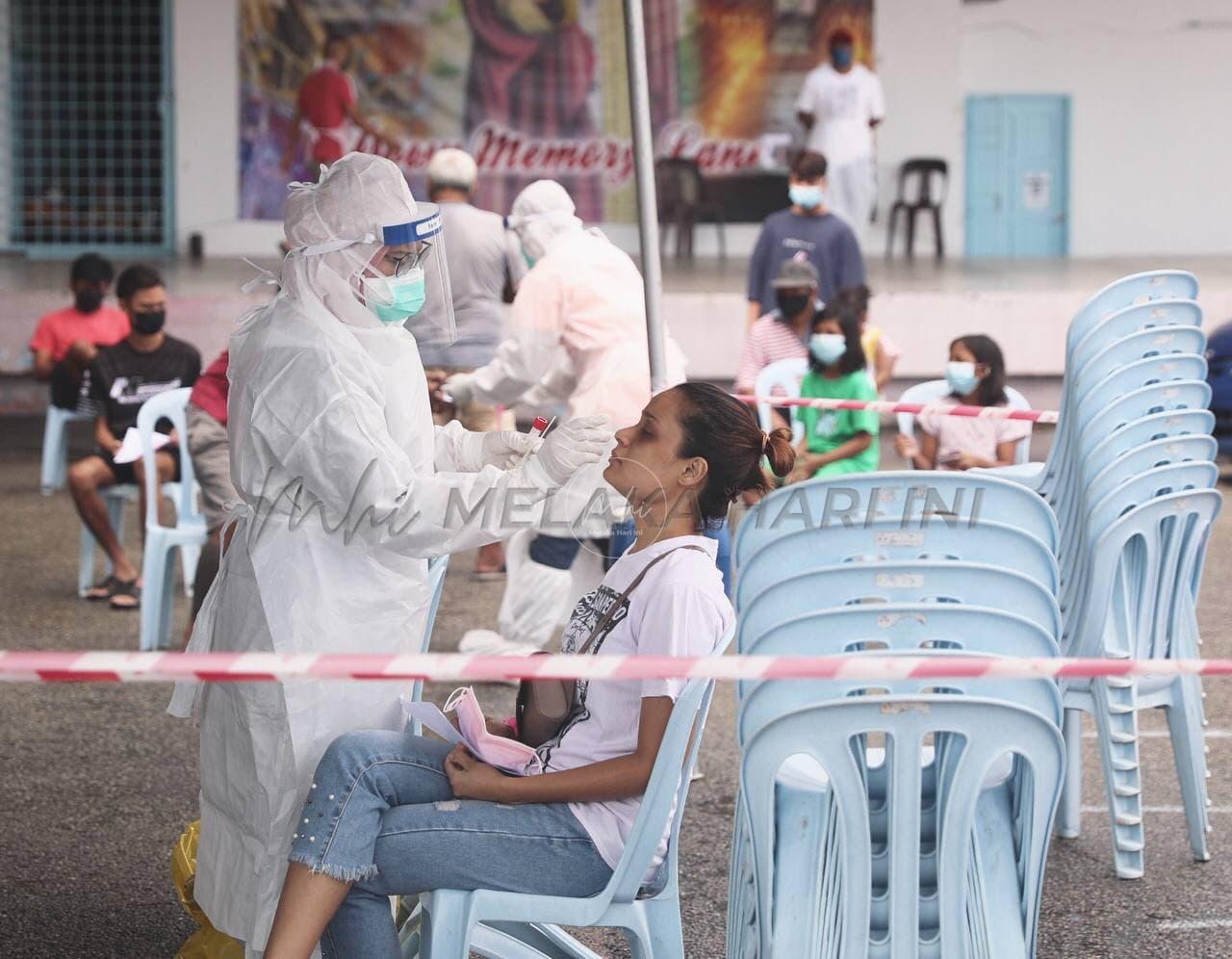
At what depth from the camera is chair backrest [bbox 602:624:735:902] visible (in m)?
2.78

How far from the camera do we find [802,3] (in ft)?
51.9

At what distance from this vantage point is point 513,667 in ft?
8.55

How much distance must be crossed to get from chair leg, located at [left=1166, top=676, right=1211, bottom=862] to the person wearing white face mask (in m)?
4.40

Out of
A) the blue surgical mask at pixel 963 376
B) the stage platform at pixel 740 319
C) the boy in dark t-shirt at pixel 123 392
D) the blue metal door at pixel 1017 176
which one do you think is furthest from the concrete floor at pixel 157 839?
the blue metal door at pixel 1017 176

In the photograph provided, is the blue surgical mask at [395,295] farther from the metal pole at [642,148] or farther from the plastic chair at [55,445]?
the plastic chair at [55,445]

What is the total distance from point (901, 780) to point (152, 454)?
424 centimetres

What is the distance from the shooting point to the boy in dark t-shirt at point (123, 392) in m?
6.88

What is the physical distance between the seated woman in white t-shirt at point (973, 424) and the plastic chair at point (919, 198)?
9638mm

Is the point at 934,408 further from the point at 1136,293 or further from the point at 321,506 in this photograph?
the point at 321,506

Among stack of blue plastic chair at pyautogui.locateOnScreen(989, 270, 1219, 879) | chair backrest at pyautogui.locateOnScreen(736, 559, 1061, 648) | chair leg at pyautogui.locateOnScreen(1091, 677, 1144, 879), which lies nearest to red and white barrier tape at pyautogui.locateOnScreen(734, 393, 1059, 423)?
stack of blue plastic chair at pyautogui.locateOnScreen(989, 270, 1219, 879)

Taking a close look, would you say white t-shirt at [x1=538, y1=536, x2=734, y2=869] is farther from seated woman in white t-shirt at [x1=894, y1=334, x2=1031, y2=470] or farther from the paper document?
the paper document

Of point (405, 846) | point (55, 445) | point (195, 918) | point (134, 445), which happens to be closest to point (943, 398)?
point (134, 445)

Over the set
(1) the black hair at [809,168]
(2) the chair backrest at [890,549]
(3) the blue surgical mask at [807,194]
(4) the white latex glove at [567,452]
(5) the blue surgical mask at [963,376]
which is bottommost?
(2) the chair backrest at [890,549]

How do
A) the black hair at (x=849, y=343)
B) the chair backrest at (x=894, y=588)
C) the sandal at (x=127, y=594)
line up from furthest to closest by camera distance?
the sandal at (x=127, y=594)
the black hair at (x=849, y=343)
the chair backrest at (x=894, y=588)
